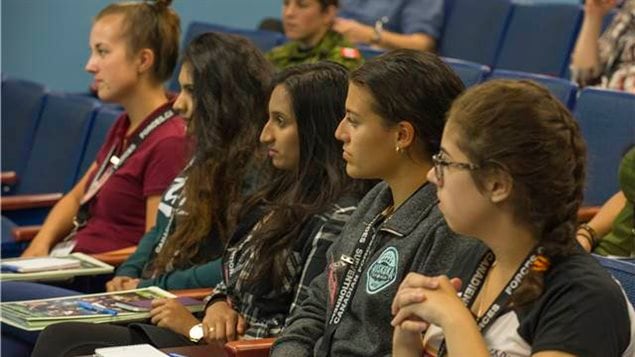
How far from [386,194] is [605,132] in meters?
1.22

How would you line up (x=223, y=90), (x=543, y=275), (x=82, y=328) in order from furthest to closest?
(x=223, y=90) < (x=82, y=328) < (x=543, y=275)

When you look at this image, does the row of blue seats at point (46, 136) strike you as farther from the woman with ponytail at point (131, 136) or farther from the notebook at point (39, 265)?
the notebook at point (39, 265)

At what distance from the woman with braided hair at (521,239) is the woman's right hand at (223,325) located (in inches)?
35.1

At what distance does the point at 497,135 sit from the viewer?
6.37 feet

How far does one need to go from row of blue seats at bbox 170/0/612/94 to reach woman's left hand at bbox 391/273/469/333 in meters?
2.88

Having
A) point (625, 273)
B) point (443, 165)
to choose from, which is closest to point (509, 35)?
Answer: point (625, 273)

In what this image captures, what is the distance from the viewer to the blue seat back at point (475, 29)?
534 cm

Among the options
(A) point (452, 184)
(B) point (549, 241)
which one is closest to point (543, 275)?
(B) point (549, 241)

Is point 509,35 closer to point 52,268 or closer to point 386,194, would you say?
point 52,268

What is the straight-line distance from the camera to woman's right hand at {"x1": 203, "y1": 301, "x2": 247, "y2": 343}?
2.85 metres

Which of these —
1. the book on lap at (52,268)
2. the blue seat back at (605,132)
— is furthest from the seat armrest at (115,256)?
the blue seat back at (605,132)

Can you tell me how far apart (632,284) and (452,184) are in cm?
43

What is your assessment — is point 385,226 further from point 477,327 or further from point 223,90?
point 223,90

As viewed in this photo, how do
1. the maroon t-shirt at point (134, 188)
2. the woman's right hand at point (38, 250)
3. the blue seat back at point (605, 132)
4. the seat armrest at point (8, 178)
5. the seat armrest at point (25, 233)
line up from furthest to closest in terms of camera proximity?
the seat armrest at point (8, 178), the seat armrest at point (25, 233), the woman's right hand at point (38, 250), the maroon t-shirt at point (134, 188), the blue seat back at point (605, 132)
